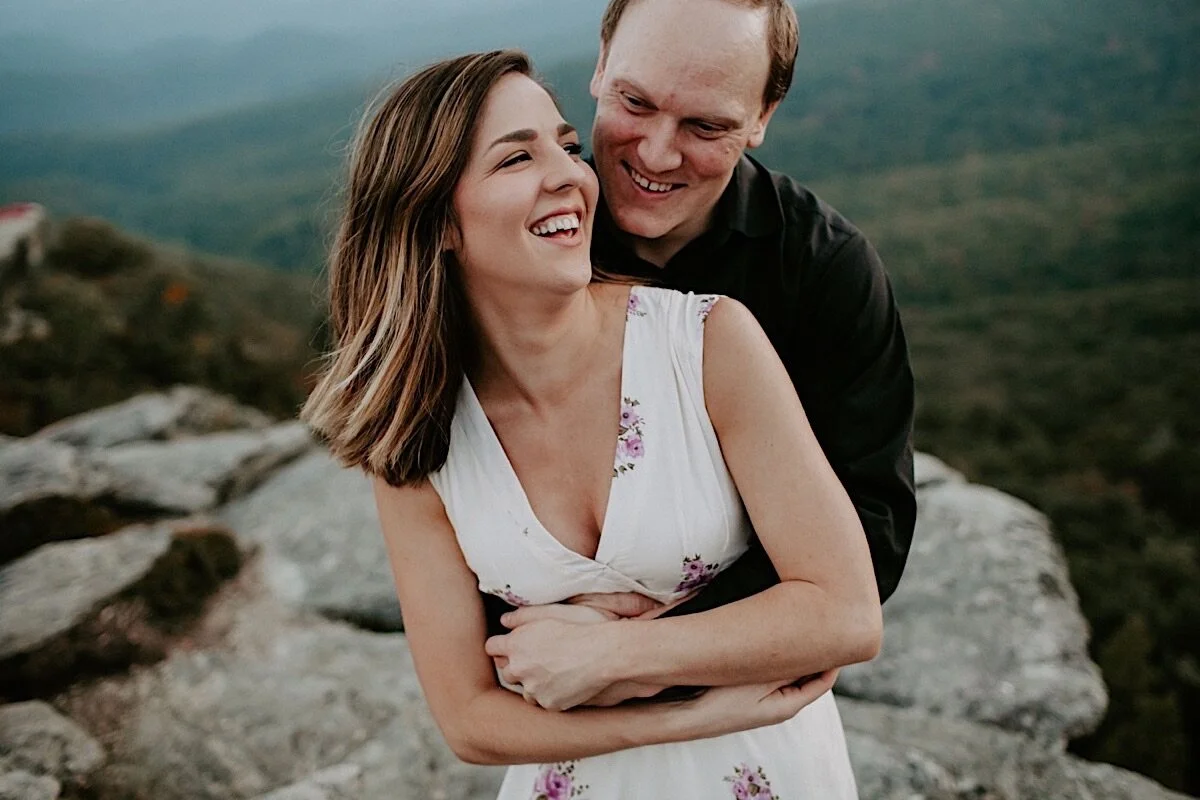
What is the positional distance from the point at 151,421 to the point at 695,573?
6639 millimetres

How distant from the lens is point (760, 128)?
2.55 metres

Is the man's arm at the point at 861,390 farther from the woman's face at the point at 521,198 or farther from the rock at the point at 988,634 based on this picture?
the rock at the point at 988,634

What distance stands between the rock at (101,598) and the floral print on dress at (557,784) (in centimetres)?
282

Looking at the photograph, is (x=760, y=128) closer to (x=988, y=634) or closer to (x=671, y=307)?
(x=671, y=307)

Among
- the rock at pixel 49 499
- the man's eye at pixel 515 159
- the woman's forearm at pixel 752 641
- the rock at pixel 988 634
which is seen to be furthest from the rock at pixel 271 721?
the man's eye at pixel 515 159

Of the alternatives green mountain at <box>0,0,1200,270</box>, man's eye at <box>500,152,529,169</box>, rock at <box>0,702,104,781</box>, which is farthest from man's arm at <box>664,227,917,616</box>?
green mountain at <box>0,0,1200,270</box>

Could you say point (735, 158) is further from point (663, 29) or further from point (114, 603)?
point (114, 603)

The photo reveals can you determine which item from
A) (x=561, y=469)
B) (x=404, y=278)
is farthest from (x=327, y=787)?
(x=404, y=278)

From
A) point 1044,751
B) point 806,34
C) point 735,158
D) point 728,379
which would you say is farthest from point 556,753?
point 806,34

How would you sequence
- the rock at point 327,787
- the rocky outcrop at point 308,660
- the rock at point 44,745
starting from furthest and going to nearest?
the rock at point 44,745, the rocky outcrop at point 308,660, the rock at point 327,787

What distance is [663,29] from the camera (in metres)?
2.33

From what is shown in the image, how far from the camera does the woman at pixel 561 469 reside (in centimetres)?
188

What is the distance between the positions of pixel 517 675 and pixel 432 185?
1.08 meters

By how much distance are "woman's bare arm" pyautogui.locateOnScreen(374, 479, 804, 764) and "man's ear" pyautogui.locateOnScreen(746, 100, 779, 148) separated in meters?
1.31
